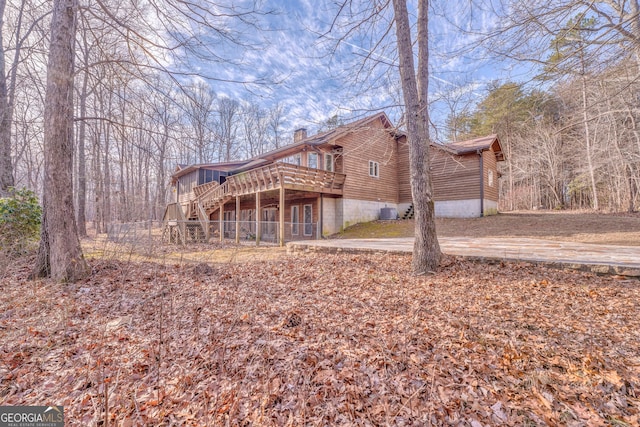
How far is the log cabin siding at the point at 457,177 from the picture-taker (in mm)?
14984

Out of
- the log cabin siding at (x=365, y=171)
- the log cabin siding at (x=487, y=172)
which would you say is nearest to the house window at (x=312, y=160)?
the log cabin siding at (x=365, y=171)

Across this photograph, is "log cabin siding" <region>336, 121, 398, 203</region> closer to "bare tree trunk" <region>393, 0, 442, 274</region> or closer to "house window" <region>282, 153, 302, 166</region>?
"house window" <region>282, 153, 302, 166</region>

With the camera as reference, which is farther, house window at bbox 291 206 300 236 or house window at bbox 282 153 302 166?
house window at bbox 291 206 300 236

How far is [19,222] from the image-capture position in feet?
22.9

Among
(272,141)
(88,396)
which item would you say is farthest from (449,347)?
(272,141)

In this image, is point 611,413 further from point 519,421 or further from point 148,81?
point 148,81

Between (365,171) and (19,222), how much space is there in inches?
553

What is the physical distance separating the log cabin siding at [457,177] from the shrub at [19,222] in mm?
15630

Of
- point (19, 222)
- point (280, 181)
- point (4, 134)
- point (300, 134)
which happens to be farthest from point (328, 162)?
point (4, 134)

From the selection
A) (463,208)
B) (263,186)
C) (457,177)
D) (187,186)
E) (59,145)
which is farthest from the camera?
(187,186)

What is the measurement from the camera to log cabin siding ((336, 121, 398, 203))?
1525 centimetres

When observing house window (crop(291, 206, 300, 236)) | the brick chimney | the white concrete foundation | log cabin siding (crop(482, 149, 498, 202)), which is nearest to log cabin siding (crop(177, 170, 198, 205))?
the brick chimney

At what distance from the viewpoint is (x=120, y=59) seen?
16.9ft

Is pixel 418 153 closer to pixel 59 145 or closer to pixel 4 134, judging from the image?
pixel 59 145
